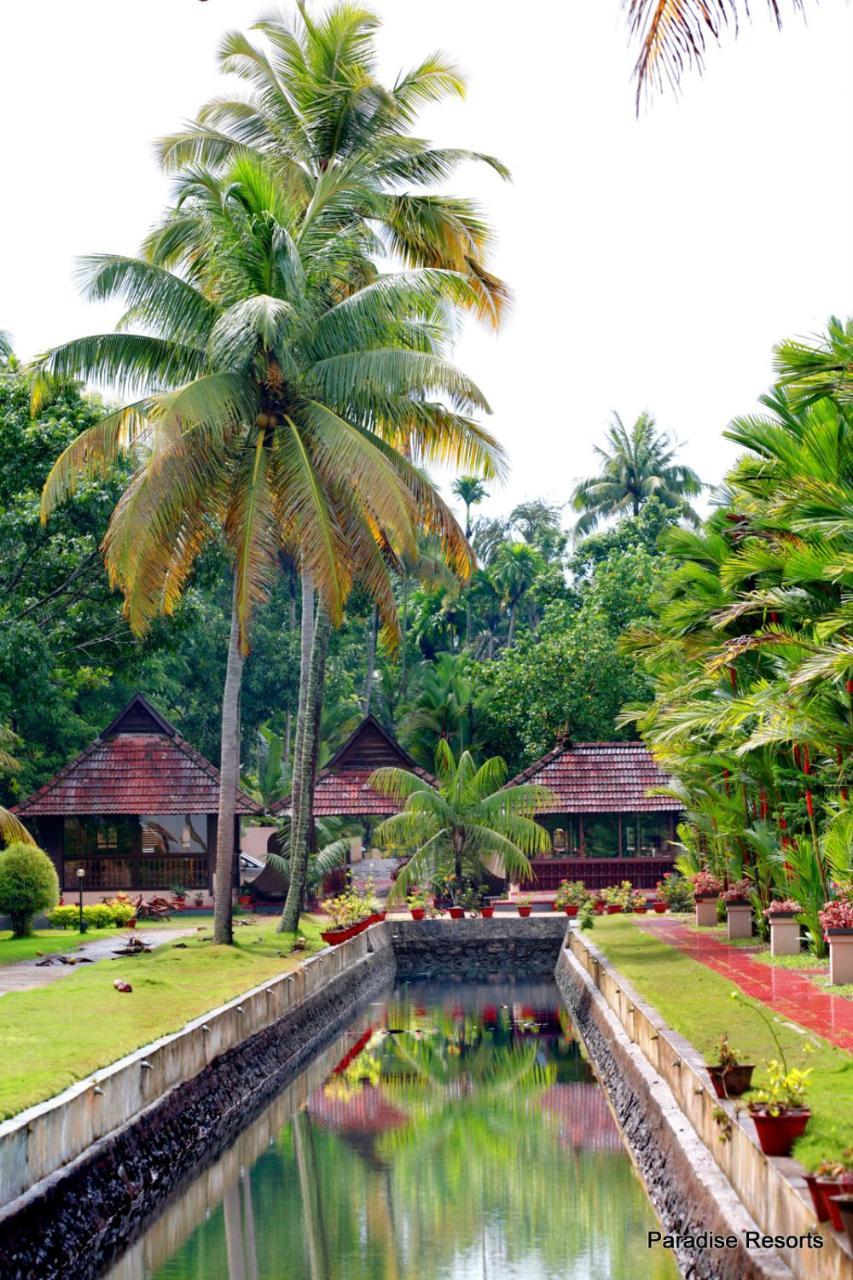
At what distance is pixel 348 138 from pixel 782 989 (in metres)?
14.4

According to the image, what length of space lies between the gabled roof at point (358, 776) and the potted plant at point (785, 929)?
15.3 meters

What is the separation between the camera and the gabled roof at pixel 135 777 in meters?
33.8

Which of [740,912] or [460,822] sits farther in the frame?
[460,822]

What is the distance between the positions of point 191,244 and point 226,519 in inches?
174

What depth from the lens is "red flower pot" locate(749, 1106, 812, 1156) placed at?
870 cm

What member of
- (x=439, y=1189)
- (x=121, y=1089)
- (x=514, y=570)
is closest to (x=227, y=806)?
(x=439, y=1189)

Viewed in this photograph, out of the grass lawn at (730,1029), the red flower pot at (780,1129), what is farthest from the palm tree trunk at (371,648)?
the red flower pot at (780,1129)

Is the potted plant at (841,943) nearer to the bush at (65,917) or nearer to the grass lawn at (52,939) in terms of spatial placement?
the grass lawn at (52,939)

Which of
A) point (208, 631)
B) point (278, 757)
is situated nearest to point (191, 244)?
point (278, 757)

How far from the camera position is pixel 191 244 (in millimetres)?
23281

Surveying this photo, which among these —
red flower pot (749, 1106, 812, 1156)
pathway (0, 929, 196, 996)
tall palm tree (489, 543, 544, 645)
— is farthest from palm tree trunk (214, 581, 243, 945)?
tall palm tree (489, 543, 544, 645)

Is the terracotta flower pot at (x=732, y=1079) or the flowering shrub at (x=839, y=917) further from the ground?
the flowering shrub at (x=839, y=917)

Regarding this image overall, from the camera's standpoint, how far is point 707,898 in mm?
26984

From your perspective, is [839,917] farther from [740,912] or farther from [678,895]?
[678,895]
